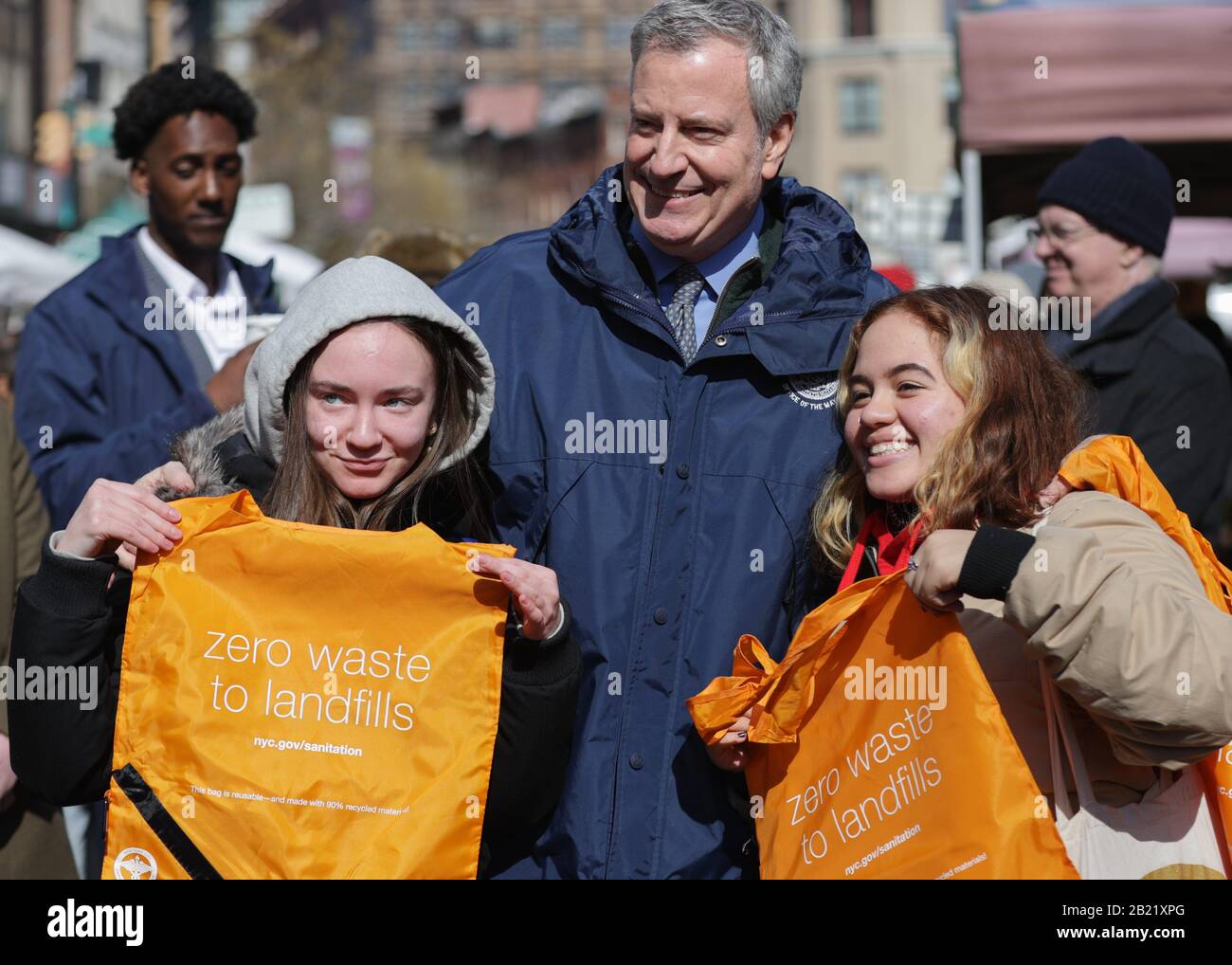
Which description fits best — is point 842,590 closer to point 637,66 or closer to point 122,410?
point 637,66

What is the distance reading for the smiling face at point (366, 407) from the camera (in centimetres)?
318

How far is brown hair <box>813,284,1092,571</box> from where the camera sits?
304 centimetres

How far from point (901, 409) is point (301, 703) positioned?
4.30ft

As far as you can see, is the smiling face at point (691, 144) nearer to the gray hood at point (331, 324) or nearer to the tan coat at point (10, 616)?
the gray hood at point (331, 324)

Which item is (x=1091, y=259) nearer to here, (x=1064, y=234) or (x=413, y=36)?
(x=1064, y=234)

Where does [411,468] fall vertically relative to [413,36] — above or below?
below

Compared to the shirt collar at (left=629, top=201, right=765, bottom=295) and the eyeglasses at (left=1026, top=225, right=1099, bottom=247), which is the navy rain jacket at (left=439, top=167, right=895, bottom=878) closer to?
the shirt collar at (left=629, top=201, right=765, bottom=295)

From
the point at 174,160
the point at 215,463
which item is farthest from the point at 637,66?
the point at 174,160

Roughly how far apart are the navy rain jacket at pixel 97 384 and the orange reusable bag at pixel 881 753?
1.98 metres

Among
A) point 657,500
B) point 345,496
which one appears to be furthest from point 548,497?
point 345,496

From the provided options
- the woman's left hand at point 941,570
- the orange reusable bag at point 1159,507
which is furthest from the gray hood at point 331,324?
the orange reusable bag at point 1159,507

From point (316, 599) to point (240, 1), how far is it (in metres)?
117

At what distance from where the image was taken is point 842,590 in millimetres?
3045

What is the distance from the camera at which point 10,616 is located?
4012 mm
